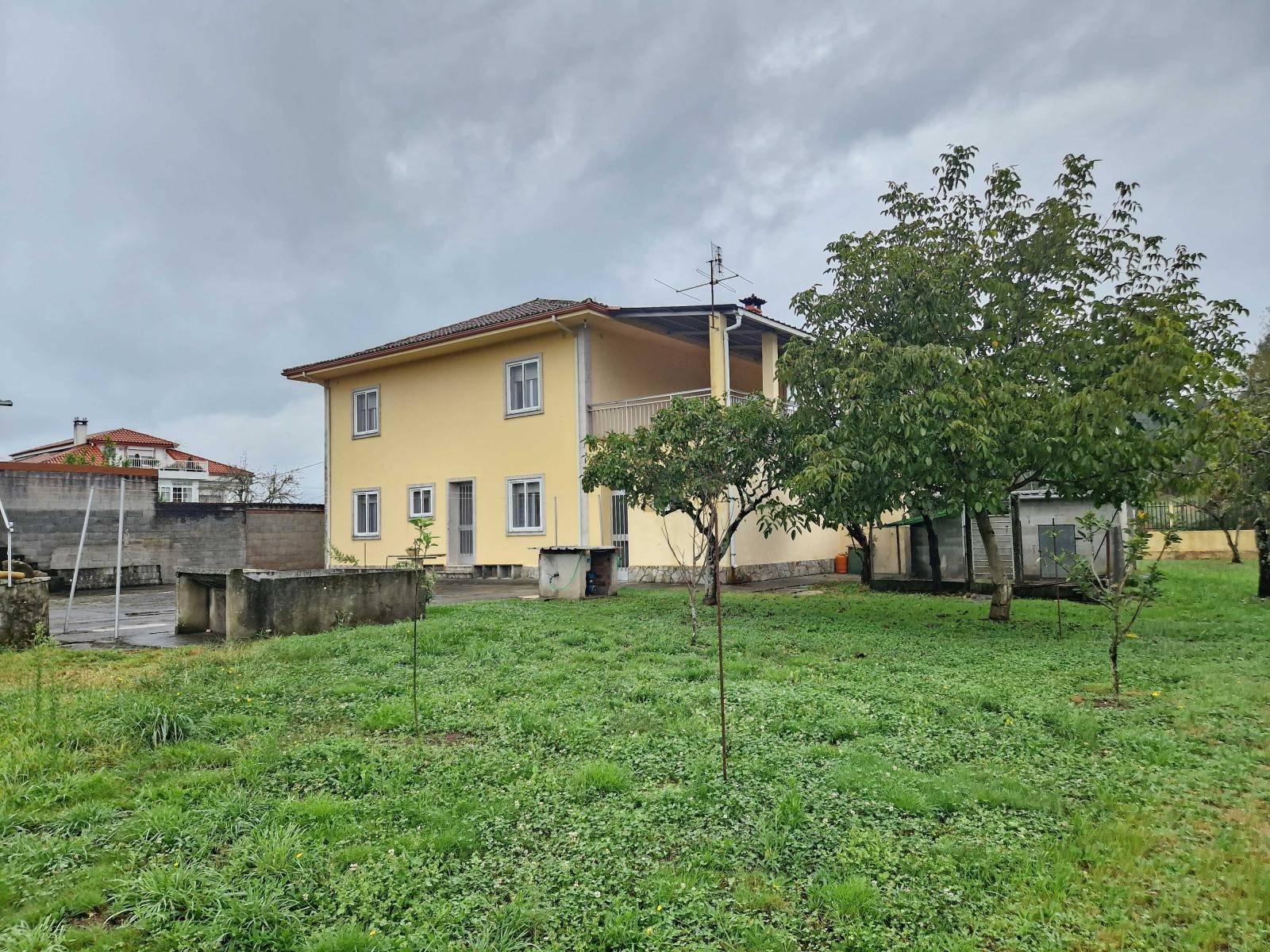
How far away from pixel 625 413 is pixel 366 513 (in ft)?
29.1

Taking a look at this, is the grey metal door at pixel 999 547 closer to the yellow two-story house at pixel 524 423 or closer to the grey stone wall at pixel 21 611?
the yellow two-story house at pixel 524 423

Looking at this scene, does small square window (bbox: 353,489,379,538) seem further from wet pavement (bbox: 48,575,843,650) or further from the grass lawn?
the grass lawn

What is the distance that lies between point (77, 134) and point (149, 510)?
963cm

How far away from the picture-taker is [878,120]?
11.1 meters

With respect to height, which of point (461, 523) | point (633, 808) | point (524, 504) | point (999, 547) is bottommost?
point (633, 808)

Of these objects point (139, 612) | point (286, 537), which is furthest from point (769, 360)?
point (286, 537)

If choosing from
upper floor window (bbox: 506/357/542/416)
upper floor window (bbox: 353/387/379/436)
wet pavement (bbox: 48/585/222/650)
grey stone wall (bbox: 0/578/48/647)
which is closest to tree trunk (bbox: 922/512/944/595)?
upper floor window (bbox: 506/357/542/416)

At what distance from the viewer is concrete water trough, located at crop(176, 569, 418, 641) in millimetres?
8430

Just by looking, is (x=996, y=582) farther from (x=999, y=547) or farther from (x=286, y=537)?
(x=286, y=537)

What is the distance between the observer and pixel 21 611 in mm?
8172

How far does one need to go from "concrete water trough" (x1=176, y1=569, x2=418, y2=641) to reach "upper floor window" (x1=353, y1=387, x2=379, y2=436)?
11615mm

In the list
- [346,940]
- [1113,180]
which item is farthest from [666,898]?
[1113,180]

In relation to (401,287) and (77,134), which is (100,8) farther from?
(401,287)

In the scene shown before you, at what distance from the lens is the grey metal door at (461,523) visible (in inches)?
750
